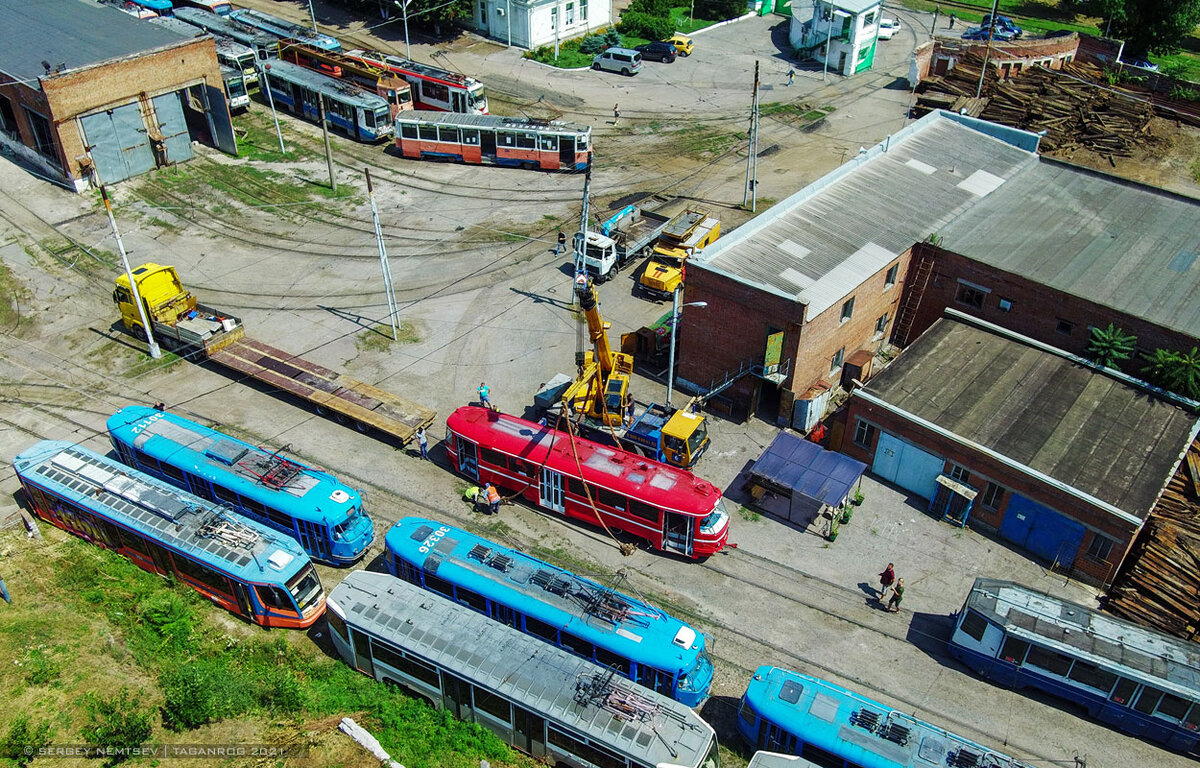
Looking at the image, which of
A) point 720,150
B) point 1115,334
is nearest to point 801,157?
point 720,150

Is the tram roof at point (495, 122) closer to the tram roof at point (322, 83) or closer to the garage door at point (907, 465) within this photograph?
the tram roof at point (322, 83)

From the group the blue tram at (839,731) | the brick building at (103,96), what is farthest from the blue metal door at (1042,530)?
the brick building at (103,96)

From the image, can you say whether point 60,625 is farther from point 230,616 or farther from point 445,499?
point 445,499

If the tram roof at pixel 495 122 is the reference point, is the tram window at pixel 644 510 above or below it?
below

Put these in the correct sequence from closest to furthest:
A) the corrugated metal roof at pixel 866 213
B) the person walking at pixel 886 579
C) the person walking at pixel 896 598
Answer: the person walking at pixel 896 598 → the person walking at pixel 886 579 → the corrugated metal roof at pixel 866 213

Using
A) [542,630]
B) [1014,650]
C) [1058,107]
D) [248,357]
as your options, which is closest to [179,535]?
[542,630]

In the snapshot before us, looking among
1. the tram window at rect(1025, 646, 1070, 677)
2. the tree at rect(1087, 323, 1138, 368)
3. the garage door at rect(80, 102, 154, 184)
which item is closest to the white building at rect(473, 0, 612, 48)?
the garage door at rect(80, 102, 154, 184)

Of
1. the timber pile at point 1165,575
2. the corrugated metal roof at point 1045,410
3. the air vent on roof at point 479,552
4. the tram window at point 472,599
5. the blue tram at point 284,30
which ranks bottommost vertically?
the timber pile at point 1165,575
